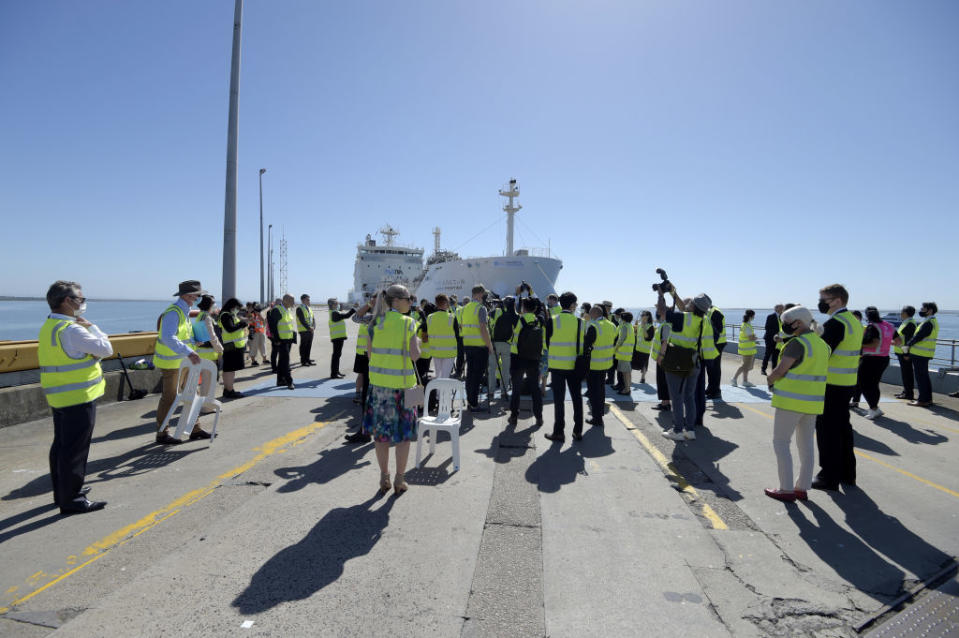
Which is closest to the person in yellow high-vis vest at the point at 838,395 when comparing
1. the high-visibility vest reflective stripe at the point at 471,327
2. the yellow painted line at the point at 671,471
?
the yellow painted line at the point at 671,471

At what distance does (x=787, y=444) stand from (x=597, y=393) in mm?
2770

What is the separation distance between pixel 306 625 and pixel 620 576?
73.5 inches

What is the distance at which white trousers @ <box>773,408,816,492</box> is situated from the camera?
4.07 metres

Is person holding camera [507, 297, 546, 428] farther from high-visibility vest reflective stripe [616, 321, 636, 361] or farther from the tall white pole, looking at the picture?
the tall white pole

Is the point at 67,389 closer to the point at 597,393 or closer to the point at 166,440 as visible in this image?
the point at 166,440

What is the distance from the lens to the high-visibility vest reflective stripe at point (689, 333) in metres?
5.78

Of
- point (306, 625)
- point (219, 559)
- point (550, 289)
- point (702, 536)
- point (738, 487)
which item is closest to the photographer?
point (306, 625)

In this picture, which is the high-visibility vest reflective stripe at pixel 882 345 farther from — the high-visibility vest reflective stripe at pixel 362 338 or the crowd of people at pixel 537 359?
the high-visibility vest reflective stripe at pixel 362 338

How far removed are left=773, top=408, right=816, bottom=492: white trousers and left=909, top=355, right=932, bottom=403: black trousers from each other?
Answer: 6.33 m

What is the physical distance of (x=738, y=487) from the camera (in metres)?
4.34

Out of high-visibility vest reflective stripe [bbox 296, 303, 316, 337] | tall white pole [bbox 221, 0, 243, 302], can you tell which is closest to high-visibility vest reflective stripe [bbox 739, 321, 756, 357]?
high-visibility vest reflective stripe [bbox 296, 303, 316, 337]

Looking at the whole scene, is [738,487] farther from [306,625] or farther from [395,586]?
[306,625]

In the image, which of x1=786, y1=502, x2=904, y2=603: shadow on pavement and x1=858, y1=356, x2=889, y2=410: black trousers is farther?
x1=858, y1=356, x2=889, y2=410: black trousers

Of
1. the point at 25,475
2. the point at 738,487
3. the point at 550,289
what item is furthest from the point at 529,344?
the point at 550,289
